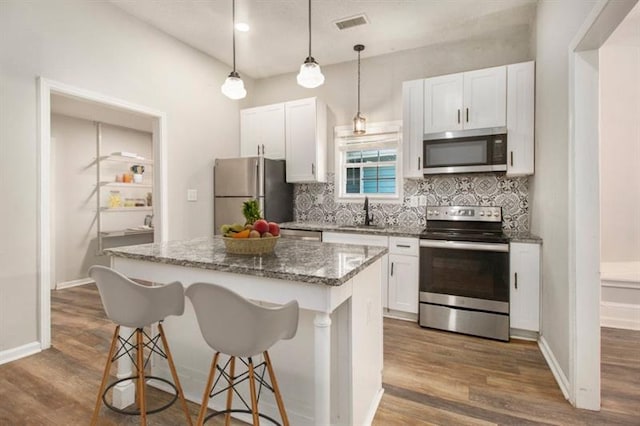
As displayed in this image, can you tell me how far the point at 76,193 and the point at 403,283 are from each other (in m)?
4.77

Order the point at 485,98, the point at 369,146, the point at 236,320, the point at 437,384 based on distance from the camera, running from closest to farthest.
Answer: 1. the point at 236,320
2. the point at 437,384
3. the point at 485,98
4. the point at 369,146

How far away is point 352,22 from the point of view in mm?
3258

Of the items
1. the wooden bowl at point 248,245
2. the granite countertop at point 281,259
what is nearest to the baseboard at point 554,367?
the granite countertop at point 281,259

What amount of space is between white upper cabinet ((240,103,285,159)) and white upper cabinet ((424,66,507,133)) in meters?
1.79

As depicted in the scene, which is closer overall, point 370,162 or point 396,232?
point 396,232

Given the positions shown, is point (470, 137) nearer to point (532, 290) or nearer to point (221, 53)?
point (532, 290)

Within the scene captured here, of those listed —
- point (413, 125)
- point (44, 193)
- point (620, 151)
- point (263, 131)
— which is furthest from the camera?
point (263, 131)

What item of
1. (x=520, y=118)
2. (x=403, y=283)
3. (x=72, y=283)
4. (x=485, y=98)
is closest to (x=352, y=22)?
(x=485, y=98)

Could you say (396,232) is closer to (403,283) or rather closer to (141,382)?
(403,283)

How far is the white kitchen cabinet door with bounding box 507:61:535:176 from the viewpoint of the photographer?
9.78ft

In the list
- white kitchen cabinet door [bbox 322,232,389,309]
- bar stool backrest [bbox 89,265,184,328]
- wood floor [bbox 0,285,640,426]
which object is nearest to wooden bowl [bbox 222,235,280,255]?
bar stool backrest [bbox 89,265,184,328]

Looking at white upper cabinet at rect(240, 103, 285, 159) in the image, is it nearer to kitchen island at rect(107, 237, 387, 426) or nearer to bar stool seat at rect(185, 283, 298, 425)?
kitchen island at rect(107, 237, 387, 426)

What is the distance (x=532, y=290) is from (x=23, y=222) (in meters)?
4.08

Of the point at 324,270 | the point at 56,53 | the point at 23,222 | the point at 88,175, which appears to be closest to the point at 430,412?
the point at 324,270
